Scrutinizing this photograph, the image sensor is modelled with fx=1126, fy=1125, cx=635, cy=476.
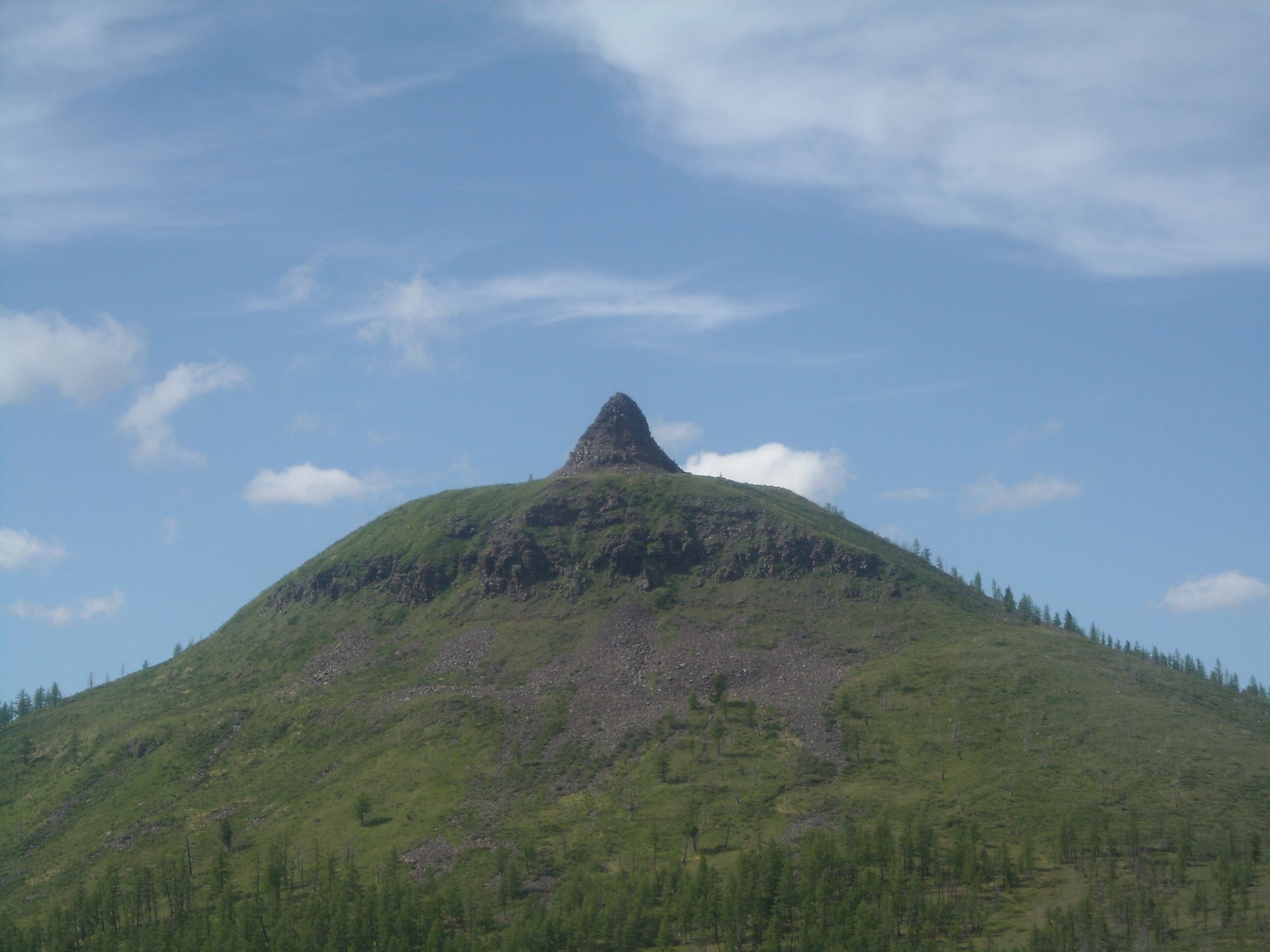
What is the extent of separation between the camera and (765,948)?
196625mm

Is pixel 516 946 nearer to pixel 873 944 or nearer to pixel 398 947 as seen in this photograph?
pixel 398 947

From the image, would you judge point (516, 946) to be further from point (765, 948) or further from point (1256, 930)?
point (1256, 930)

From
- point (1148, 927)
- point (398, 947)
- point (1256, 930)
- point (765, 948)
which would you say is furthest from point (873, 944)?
point (398, 947)

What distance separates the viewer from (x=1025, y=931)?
196125 millimetres

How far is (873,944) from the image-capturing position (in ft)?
616

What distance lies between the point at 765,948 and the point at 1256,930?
8307cm

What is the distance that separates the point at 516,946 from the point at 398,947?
813 inches

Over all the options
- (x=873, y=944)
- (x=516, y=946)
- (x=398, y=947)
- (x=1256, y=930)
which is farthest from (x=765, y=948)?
(x=1256, y=930)

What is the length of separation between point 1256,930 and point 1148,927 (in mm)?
16977

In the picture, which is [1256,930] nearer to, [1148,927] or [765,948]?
[1148,927]

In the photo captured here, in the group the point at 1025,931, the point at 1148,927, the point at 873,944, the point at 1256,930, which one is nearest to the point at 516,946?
the point at 873,944

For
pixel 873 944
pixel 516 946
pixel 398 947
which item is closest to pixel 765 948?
pixel 873 944

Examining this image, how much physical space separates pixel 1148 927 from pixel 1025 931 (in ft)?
68.9

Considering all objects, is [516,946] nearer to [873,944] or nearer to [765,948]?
[765,948]
